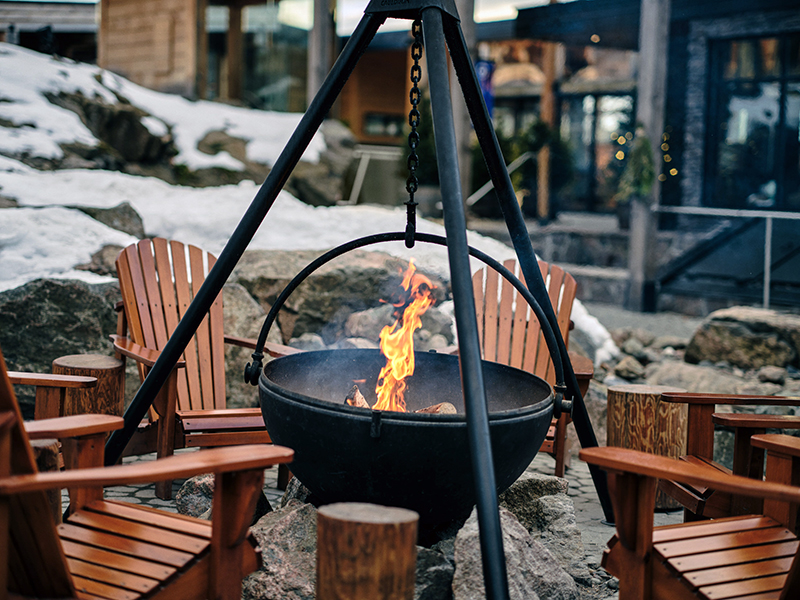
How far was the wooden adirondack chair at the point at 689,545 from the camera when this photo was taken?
188cm

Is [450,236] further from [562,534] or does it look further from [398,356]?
[562,534]

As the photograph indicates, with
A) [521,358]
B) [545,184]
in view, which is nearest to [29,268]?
[521,358]

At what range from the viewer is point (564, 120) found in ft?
49.4

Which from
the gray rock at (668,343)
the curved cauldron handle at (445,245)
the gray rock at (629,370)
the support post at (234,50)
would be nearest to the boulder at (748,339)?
the gray rock at (668,343)

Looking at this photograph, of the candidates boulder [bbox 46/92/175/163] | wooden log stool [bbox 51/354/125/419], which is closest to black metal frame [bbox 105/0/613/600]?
wooden log stool [bbox 51/354/125/419]

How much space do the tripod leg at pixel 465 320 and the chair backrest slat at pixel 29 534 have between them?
1048mm

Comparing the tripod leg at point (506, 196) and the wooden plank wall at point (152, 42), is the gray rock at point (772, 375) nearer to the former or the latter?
the tripod leg at point (506, 196)

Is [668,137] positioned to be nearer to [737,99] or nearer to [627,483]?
[737,99]

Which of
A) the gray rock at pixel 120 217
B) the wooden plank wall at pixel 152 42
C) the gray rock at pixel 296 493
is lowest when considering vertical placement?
the gray rock at pixel 296 493

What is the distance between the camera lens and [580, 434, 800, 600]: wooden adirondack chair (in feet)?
6.17

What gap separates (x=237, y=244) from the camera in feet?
8.88

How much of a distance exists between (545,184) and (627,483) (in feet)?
41.3

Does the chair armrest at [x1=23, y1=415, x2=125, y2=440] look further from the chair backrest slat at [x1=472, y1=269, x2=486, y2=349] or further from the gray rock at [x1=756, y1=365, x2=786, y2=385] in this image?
the gray rock at [x1=756, y1=365, x2=786, y2=385]

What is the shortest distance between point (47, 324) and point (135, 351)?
4.15 ft
